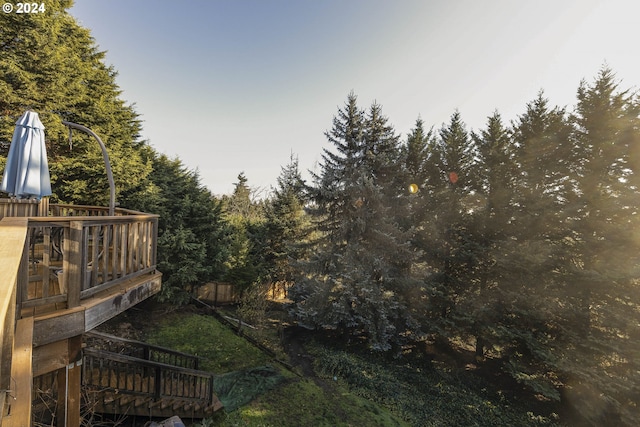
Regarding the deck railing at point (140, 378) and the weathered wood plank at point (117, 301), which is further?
the deck railing at point (140, 378)

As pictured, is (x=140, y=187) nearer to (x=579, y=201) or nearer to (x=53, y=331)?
(x=53, y=331)

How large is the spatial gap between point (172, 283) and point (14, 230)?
1113 centimetres

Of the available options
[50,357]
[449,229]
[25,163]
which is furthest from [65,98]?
[449,229]

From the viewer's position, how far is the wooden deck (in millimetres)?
1357

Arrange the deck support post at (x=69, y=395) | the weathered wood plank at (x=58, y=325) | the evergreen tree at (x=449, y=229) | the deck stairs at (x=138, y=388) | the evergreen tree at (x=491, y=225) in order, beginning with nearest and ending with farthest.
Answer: the weathered wood plank at (x=58, y=325), the deck support post at (x=69, y=395), the deck stairs at (x=138, y=388), the evergreen tree at (x=491, y=225), the evergreen tree at (x=449, y=229)

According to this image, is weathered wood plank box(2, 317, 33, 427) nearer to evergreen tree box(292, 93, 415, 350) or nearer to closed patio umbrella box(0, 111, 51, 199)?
closed patio umbrella box(0, 111, 51, 199)

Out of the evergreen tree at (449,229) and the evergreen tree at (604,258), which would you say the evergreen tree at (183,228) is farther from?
the evergreen tree at (604,258)

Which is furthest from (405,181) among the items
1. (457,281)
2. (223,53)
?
(223,53)

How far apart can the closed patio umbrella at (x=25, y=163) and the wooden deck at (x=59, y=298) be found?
116cm

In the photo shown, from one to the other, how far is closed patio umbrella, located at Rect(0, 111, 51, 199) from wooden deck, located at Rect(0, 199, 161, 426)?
1.16 meters

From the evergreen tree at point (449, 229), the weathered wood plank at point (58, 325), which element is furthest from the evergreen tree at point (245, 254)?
the weathered wood plank at point (58, 325)

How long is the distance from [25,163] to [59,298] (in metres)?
2.67

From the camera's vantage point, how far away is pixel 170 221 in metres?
11.7

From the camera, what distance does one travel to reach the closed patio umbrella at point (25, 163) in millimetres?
3797
